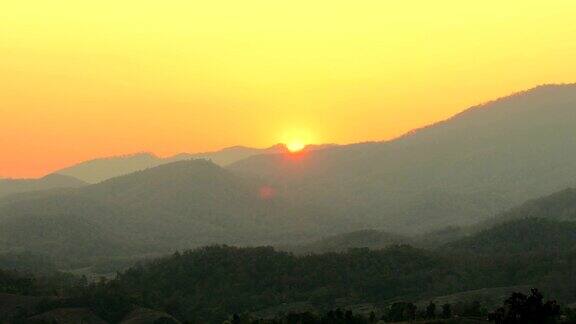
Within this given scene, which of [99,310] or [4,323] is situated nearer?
[4,323]

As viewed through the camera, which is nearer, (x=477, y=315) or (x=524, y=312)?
(x=524, y=312)

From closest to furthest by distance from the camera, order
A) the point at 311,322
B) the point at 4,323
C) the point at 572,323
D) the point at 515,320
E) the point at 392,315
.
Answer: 1. the point at 515,320
2. the point at 572,323
3. the point at 311,322
4. the point at 392,315
5. the point at 4,323

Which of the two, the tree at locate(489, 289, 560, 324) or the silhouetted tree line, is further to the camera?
the silhouetted tree line

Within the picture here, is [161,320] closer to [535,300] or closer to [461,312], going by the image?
[461,312]

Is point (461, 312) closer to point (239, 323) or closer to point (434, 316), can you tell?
point (434, 316)

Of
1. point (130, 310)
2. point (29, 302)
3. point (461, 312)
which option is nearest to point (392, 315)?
point (461, 312)

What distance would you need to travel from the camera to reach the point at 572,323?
12631cm

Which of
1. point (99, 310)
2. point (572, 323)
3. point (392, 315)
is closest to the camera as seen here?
point (572, 323)

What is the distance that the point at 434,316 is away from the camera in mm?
145750

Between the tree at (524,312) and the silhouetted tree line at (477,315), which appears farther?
the silhouetted tree line at (477,315)

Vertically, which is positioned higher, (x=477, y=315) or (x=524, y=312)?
(x=524, y=312)

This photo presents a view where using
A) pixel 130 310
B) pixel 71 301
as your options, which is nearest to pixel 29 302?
pixel 71 301

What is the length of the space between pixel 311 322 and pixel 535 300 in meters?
35.9

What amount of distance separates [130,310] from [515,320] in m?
104
